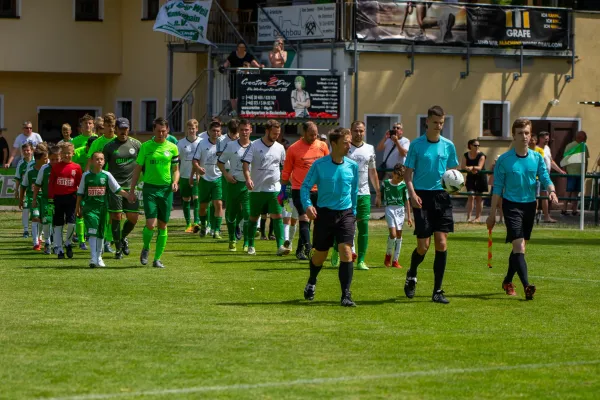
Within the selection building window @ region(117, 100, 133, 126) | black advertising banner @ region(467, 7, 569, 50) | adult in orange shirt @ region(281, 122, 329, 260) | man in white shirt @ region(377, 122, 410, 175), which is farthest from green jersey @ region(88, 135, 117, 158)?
building window @ region(117, 100, 133, 126)

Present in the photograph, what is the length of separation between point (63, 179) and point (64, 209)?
44cm

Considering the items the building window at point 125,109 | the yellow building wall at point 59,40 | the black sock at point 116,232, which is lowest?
the black sock at point 116,232

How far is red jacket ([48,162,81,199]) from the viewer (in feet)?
65.4

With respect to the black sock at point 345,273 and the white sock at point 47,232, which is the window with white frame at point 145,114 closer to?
the white sock at point 47,232

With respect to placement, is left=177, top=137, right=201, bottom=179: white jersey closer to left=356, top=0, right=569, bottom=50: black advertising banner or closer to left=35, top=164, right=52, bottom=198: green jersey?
left=35, top=164, right=52, bottom=198: green jersey

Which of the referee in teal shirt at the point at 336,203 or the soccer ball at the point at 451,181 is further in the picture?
the soccer ball at the point at 451,181

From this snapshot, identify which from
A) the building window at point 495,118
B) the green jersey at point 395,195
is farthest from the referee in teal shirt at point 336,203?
the building window at point 495,118

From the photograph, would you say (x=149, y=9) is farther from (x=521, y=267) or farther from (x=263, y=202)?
(x=521, y=267)

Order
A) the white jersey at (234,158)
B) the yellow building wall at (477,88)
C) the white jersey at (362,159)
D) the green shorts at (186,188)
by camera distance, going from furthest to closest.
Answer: the yellow building wall at (477,88), the green shorts at (186,188), the white jersey at (234,158), the white jersey at (362,159)

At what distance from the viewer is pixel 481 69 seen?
121ft

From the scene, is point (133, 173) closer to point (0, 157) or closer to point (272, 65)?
point (272, 65)

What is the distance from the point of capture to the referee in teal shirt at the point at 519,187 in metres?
15.5

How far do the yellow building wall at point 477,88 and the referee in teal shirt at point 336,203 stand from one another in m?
20.4

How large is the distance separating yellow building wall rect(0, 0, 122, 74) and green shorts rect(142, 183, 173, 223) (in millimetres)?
24747
